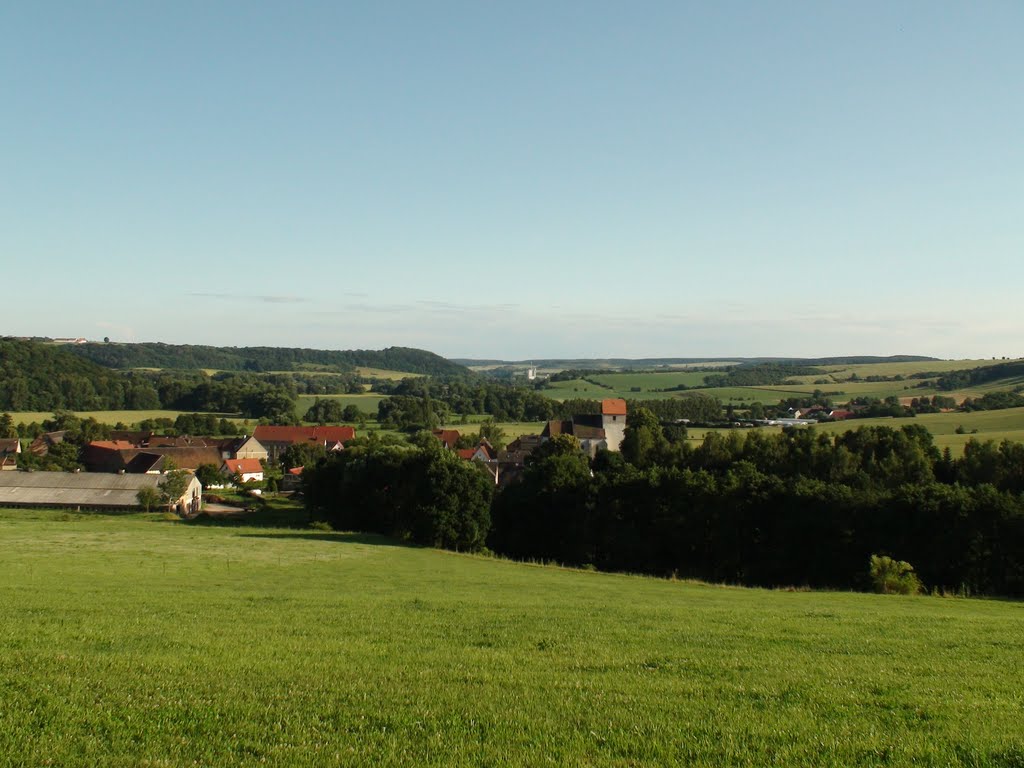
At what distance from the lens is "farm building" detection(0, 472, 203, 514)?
2756 inches

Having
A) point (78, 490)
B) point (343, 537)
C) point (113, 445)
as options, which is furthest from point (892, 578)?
point (113, 445)

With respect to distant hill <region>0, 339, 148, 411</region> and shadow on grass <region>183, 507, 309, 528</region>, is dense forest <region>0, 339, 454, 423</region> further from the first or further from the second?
shadow on grass <region>183, 507, 309, 528</region>

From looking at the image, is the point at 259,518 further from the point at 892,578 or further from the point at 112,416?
the point at 112,416

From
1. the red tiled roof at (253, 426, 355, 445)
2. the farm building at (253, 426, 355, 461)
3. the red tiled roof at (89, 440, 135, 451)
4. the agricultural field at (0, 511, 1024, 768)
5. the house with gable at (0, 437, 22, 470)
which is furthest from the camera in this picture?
the red tiled roof at (253, 426, 355, 445)

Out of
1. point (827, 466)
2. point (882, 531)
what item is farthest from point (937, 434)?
point (882, 531)

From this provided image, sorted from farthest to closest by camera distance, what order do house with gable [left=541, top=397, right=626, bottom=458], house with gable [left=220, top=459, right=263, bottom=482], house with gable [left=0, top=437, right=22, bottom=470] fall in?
house with gable [left=541, top=397, right=626, bottom=458] < house with gable [left=220, top=459, right=263, bottom=482] < house with gable [left=0, top=437, right=22, bottom=470]

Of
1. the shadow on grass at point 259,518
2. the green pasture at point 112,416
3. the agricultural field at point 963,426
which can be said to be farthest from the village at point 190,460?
the green pasture at point 112,416

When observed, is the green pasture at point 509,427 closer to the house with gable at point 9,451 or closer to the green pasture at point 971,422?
the green pasture at point 971,422

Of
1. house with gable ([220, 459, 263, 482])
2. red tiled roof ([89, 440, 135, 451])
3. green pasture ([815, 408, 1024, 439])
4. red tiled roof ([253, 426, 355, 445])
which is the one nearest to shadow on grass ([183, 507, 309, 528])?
house with gable ([220, 459, 263, 482])

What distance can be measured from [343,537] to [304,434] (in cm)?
7872

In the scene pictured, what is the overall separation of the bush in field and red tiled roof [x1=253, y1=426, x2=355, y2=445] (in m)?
94.4

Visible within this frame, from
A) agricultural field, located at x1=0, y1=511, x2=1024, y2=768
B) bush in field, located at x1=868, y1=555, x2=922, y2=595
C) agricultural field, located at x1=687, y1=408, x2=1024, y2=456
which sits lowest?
bush in field, located at x1=868, y1=555, x2=922, y2=595

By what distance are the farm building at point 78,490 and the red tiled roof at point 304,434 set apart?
157 feet

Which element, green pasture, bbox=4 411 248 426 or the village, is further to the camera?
green pasture, bbox=4 411 248 426
